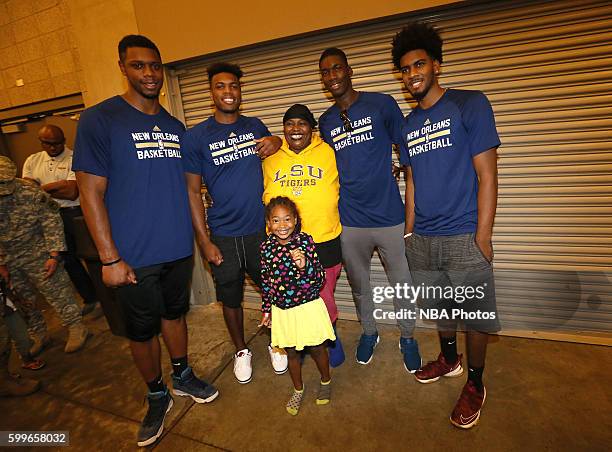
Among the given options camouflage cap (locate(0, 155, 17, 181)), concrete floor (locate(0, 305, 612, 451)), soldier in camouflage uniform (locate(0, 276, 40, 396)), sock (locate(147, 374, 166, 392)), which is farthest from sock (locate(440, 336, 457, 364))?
camouflage cap (locate(0, 155, 17, 181))

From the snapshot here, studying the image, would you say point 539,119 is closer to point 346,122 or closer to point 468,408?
point 346,122

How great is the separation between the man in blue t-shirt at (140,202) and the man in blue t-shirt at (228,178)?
154 mm

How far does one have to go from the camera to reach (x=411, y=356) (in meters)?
2.98

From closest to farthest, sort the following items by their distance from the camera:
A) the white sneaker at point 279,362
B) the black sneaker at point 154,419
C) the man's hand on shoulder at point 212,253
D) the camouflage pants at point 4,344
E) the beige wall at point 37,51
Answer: the black sneaker at point 154,419, the man's hand on shoulder at point 212,253, the camouflage pants at point 4,344, the white sneaker at point 279,362, the beige wall at point 37,51

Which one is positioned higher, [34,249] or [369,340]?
[34,249]

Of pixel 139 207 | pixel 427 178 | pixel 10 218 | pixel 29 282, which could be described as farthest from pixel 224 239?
pixel 29 282

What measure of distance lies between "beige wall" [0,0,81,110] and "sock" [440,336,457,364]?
5.82 metres

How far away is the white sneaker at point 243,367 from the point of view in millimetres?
3068

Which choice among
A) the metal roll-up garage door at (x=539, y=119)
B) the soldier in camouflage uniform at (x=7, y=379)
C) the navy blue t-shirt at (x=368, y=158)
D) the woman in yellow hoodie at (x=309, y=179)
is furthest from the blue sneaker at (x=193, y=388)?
the metal roll-up garage door at (x=539, y=119)

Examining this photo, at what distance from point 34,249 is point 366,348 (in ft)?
12.4

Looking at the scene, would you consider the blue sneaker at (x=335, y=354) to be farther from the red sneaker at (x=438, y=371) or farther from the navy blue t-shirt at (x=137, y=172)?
the navy blue t-shirt at (x=137, y=172)

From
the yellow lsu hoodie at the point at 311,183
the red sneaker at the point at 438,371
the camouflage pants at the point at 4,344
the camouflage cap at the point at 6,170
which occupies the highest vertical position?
the camouflage cap at the point at 6,170

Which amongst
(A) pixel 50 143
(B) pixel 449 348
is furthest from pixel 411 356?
(A) pixel 50 143

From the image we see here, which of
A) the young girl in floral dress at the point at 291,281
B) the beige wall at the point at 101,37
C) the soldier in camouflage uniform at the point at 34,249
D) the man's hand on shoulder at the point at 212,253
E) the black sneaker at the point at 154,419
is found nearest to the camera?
the young girl in floral dress at the point at 291,281
